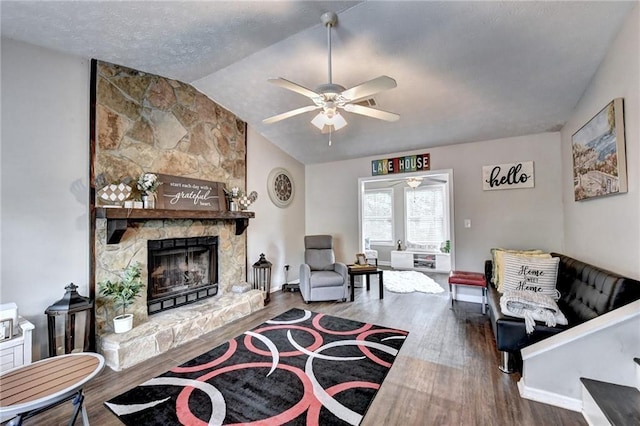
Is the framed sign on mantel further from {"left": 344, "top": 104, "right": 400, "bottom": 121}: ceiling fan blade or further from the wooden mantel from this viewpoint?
{"left": 344, "top": 104, "right": 400, "bottom": 121}: ceiling fan blade

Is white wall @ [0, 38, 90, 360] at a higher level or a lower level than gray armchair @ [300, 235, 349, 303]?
higher

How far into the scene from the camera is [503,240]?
419 centimetres

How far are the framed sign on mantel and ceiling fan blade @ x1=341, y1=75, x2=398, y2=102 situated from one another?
8.15 feet

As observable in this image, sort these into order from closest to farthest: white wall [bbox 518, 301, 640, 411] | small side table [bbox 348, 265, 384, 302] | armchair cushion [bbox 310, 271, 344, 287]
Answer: white wall [bbox 518, 301, 640, 411]
armchair cushion [bbox 310, 271, 344, 287]
small side table [bbox 348, 265, 384, 302]

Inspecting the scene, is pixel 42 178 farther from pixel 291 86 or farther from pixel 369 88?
pixel 369 88

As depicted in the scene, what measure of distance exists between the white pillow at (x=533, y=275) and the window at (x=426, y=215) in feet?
14.3

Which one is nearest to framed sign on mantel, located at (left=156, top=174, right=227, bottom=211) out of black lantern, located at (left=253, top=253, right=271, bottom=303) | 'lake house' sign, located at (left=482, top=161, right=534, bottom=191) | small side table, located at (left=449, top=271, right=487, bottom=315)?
black lantern, located at (left=253, top=253, right=271, bottom=303)

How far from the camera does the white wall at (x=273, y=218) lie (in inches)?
184

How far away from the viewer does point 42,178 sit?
2412mm

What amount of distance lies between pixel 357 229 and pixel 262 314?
8.58 ft

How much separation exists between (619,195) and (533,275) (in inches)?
40.7

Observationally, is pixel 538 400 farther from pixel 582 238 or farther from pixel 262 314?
pixel 262 314

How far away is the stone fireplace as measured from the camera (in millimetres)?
2730

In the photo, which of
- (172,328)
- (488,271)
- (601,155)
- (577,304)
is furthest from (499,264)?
(172,328)
